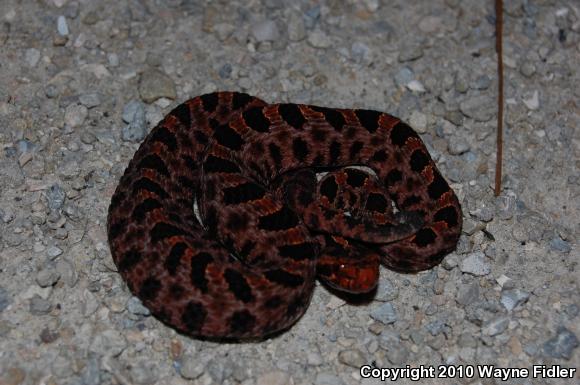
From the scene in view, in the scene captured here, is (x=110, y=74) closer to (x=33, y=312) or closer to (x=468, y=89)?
(x=33, y=312)

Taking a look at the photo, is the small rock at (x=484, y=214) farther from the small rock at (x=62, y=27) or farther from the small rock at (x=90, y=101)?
the small rock at (x=62, y=27)

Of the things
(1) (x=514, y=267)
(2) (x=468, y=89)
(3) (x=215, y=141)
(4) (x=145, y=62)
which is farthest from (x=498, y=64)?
(4) (x=145, y=62)

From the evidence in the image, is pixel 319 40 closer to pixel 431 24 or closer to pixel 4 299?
pixel 431 24

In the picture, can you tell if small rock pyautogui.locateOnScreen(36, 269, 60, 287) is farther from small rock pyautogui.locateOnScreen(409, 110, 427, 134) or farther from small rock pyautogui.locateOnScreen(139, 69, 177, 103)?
small rock pyautogui.locateOnScreen(409, 110, 427, 134)

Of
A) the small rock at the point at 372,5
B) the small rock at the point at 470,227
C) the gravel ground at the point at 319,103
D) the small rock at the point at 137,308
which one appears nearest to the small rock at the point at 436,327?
the gravel ground at the point at 319,103

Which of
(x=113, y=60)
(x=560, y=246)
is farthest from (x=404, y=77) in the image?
(x=113, y=60)

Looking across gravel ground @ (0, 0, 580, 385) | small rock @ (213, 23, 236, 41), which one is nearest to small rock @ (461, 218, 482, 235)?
gravel ground @ (0, 0, 580, 385)
